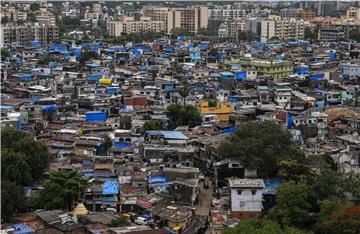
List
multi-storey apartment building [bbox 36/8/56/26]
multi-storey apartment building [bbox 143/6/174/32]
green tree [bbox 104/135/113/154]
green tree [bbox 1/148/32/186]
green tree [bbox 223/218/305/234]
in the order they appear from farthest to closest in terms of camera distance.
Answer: multi-storey apartment building [bbox 143/6/174/32]
multi-storey apartment building [bbox 36/8/56/26]
green tree [bbox 104/135/113/154]
green tree [bbox 1/148/32/186]
green tree [bbox 223/218/305/234]

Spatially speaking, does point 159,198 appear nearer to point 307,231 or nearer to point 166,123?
point 307,231

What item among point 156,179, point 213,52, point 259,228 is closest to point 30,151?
point 156,179

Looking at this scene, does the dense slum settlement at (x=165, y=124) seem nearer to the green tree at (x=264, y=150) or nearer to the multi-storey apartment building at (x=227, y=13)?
the green tree at (x=264, y=150)

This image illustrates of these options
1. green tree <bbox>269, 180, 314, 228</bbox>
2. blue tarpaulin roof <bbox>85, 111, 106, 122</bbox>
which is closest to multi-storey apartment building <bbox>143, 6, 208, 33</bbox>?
blue tarpaulin roof <bbox>85, 111, 106, 122</bbox>

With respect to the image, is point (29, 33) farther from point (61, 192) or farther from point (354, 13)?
point (61, 192)

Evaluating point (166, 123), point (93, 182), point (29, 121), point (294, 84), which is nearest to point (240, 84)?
point (294, 84)

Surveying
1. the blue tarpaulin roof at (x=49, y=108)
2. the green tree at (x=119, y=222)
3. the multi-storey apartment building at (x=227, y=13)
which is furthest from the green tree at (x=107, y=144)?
the multi-storey apartment building at (x=227, y=13)

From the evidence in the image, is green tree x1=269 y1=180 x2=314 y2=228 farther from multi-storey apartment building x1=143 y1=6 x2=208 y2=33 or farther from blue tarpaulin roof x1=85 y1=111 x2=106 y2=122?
multi-storey apartment building x1=143 y1=6 x2=208 y2=33
